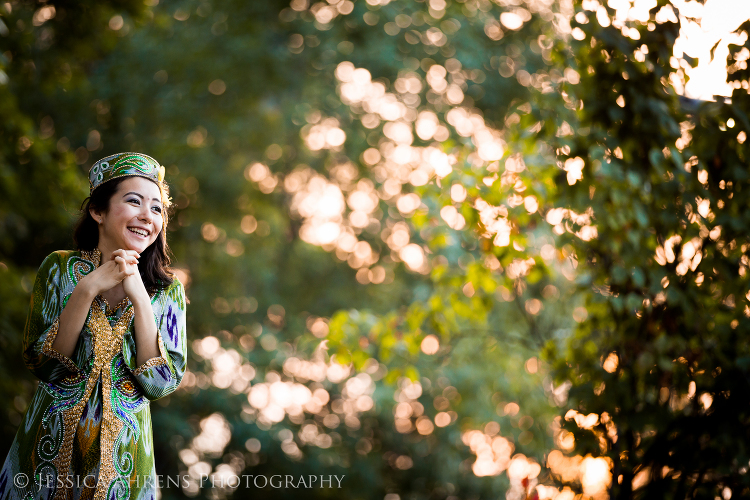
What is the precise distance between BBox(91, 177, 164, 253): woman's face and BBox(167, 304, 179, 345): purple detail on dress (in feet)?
0.65

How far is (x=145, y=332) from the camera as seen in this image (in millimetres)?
1671

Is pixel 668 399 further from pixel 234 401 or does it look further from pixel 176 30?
pixel 176 30

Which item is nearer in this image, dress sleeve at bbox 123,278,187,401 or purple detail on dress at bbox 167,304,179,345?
dress sleeve at bbox 123,278,187,401

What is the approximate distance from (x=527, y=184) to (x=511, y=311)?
4770 millimetres

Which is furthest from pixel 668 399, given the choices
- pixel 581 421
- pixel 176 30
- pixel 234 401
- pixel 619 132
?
pixel 176 30

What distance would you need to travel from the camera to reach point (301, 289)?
10000 millimetres

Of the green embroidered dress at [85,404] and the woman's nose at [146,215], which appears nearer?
the green embroidered dress at [85,404]

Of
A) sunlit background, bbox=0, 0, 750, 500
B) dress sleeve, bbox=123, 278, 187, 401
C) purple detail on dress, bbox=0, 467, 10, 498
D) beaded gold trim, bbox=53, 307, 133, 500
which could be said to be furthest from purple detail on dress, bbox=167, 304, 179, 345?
sunlit background, bbox=0, 0, 750, 500

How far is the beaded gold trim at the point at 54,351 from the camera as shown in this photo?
162 cm

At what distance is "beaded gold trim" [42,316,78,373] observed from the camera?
1618mm

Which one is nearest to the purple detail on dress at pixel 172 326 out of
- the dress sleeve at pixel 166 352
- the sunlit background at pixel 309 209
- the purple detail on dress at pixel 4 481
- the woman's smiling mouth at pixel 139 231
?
the dress sleeve at pixel 166 352

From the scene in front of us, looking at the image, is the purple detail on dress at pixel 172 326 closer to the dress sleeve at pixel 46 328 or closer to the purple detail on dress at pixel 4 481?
the dress sleeve at pixel 46 328

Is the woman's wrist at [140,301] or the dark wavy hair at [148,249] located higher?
the woman's wrist at [140,301]

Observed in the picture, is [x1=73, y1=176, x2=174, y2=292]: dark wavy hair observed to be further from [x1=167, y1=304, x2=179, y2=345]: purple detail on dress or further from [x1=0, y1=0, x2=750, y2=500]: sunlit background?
[x1=0, y1=0, x2=750, y2=500]: sunlit background
